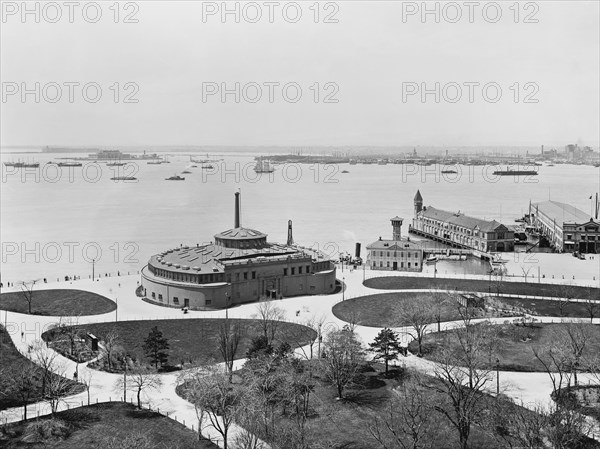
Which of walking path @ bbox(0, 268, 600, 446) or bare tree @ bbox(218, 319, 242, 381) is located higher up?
bare tree @ bbox(218, 319, 242, 381)

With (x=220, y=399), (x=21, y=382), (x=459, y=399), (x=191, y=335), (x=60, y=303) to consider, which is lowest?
(x=191, y=335)

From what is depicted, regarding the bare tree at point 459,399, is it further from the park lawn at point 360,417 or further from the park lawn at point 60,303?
the park lawn at point 60,303

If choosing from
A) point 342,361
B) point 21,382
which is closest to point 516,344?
point 342,361

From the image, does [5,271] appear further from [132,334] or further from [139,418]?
[139,418]

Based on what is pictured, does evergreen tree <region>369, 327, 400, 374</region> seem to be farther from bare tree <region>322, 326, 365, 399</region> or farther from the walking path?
the walking path

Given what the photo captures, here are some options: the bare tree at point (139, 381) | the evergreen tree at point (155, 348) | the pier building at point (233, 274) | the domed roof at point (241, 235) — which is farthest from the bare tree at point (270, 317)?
the domed roof at point (241, 235)

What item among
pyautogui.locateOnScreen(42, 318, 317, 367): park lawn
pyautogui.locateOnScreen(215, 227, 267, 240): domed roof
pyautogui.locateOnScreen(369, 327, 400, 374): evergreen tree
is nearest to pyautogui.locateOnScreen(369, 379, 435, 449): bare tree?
pyautogui.locateOnScreen(369, 327, 400, 374): evergreen tree

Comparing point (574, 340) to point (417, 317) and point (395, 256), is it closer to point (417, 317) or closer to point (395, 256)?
point (417, 317)
